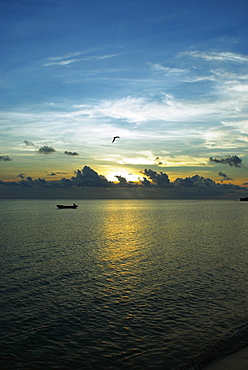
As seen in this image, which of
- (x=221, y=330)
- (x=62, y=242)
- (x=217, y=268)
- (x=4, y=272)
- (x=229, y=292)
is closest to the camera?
(x=221, y=330)

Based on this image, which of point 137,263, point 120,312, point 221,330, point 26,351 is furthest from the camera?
point 137,263

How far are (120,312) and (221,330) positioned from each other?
7776 mm

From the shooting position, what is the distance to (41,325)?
21234 millimetres

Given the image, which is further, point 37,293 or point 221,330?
point 37,293

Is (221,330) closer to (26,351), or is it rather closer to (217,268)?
(26,351)

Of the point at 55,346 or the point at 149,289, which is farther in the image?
the point at 149,289

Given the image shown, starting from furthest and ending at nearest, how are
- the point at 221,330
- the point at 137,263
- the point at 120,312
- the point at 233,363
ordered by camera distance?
the point at 137,263 → the point at 120,312 → the point at 221,330 → the point at 233,363

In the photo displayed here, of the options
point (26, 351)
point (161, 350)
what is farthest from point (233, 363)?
point (26, 351)

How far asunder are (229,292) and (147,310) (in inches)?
357

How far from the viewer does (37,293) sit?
27953mm

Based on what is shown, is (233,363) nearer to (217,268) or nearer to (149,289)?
(149,289)

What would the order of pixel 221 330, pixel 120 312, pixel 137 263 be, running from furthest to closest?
pixel 137 263 < pixel 120 312 < pixel 221 330

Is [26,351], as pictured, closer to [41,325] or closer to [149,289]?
[41,325]

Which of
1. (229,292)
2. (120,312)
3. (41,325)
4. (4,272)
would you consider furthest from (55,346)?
(4,272)
